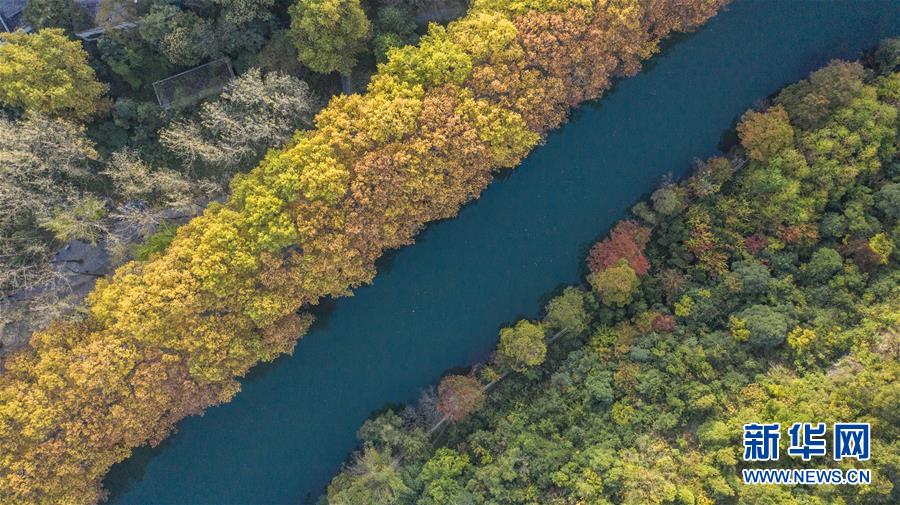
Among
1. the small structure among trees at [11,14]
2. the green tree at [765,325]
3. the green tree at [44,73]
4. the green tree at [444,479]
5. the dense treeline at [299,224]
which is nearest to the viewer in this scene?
the dense treeline at [299,224]

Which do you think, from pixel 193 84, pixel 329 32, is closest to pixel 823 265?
pixel 329 32

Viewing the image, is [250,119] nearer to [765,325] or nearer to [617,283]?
[617,283]

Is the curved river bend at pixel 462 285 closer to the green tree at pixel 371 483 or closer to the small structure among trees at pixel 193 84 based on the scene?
the green tree at pixel 371 483

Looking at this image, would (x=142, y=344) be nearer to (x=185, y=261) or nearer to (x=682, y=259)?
(x=185, y=261)

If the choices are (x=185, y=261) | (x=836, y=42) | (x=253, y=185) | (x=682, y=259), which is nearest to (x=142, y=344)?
(x=185, y=261)

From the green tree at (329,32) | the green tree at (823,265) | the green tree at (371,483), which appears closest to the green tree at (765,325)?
the green tree at (823,265)
